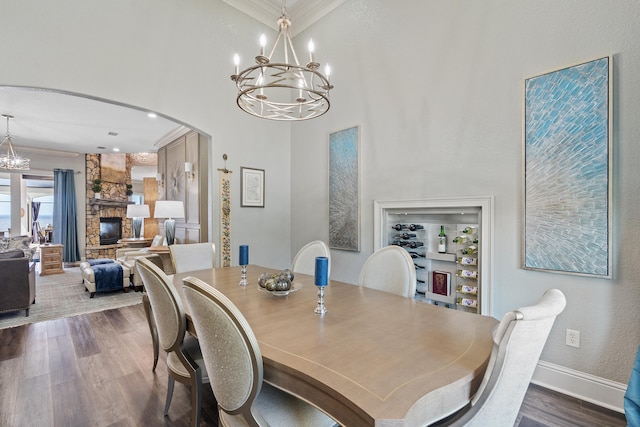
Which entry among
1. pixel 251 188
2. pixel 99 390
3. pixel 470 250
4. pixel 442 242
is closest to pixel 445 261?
pixel 442 242

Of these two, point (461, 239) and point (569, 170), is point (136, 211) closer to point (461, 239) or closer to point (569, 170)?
point (461, 239)

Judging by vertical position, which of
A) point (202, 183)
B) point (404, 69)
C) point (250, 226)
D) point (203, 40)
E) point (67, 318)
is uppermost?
point (203, 40)

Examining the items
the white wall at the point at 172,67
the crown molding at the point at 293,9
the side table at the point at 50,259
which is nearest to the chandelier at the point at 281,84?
the crown molding at the point at 293,9

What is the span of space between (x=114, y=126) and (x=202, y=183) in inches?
93.0

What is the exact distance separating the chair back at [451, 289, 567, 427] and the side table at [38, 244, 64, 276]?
852 cm

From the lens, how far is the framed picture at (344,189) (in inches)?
139

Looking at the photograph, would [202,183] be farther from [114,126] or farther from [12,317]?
[12,317]

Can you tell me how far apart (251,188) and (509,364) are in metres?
3.64

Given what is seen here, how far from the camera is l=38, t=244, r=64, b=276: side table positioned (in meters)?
6.51

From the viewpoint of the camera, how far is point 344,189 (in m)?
3.68

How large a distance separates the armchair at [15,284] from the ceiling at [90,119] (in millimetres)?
2099

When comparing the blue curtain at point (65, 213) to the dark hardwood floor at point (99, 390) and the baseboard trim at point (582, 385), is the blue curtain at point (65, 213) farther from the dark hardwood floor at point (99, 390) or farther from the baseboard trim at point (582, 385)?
the baseboard trim at point (582, 385)

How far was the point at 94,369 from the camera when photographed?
8.16 ft

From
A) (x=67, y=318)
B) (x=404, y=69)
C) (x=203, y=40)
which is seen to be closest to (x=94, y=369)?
(x=67, y=318)
